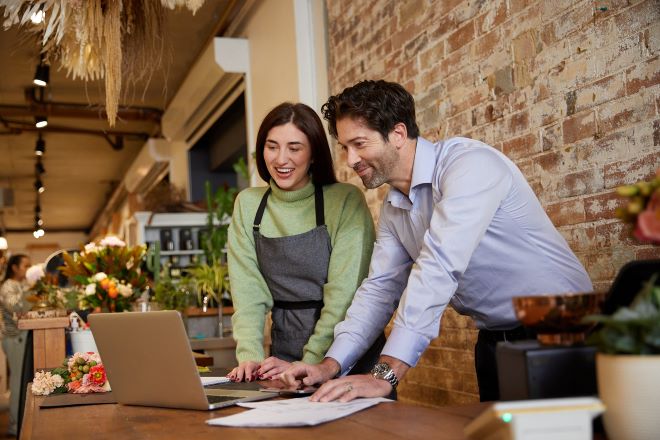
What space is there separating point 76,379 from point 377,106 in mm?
1057

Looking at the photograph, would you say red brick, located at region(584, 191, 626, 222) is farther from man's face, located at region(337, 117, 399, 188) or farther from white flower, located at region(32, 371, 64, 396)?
white flower, located at region(32, 371, 64, 396)

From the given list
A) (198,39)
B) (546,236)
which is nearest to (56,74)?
(198,39)

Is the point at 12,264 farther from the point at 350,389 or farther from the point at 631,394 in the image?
the point at 631,394

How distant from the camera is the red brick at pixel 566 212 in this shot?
2.41 meters

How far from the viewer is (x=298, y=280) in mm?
2293

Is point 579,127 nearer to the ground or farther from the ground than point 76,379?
farther from the ground

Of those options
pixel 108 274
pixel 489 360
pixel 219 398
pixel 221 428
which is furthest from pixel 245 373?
pixel 108 274

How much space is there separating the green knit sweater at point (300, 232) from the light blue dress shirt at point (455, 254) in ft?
0.44

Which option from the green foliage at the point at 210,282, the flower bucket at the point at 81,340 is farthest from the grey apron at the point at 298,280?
the green foliage at the point at 210,282

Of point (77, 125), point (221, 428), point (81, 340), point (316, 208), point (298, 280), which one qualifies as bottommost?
point (221, 428)

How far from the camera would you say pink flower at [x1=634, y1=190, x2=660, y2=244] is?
92 cm

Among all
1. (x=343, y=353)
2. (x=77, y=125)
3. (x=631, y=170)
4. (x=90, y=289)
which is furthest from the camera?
(x=77, y=125)

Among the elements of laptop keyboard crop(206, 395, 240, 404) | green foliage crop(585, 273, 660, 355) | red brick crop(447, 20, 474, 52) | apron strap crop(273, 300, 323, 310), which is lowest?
laptop keyboard crop(206, 395, 240, 404)

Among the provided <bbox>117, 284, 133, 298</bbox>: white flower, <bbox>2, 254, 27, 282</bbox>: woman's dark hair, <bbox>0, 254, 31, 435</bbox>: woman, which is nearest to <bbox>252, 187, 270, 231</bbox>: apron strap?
<bbox>117, 284, 133, 298</bbox>: white flower
